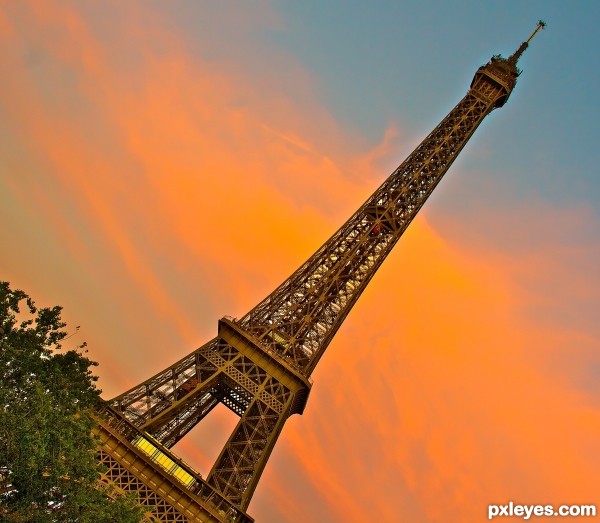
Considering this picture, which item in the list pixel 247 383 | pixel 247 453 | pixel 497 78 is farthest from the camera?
pixel 497 78

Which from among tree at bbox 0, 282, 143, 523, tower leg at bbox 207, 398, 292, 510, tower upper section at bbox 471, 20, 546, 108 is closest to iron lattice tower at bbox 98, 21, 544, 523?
tower leg at bbox 207, 398, 292, 510

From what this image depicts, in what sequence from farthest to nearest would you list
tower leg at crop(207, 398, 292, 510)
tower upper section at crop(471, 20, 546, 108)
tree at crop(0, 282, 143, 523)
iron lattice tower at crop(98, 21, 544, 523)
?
1. tower upper section at crop(471, 20, 546, 108)
2. tower leg at crop(207, 398, 292, 510)
3. iron lattice tower at crop(98, 21, 544, 523)
4. tree at crop(0, 282, 143, 523)

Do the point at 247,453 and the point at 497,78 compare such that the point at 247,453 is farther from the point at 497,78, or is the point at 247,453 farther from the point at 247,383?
the point at 497,78

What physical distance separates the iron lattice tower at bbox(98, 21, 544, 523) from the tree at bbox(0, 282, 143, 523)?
142 inches

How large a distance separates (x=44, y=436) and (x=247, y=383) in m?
17.4

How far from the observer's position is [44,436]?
18625 millimetres

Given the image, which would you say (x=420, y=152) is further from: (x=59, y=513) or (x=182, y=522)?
(x=59, y=513)

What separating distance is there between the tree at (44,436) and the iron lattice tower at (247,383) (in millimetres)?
3610

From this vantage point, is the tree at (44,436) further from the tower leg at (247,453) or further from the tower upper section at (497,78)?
the tower upper section at (497,78)

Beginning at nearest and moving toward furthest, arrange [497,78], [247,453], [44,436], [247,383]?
[44,436] → [247,453] → [247,383] → [497,78]

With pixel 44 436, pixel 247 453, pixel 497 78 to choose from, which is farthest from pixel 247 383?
pixel 497 78

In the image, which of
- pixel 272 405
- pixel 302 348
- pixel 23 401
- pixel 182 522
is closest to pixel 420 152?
pixel 302 348

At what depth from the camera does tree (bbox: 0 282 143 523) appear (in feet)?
60.5

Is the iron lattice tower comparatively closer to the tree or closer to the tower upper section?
the tree
